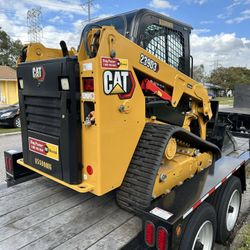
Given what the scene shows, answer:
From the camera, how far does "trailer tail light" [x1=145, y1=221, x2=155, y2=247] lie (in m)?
2.15

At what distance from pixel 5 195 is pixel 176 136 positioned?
2094 mm

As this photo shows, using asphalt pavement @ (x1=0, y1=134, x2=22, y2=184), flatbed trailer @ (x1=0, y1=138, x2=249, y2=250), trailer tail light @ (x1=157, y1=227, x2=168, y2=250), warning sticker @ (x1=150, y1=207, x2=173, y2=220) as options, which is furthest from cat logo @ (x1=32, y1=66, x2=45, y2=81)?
asphalt pavement @ (x1=0, y1=134, x2=22, y2=184)

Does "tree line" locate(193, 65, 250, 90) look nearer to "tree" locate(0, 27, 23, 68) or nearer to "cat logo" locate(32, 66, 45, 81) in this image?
"tree" locate(0, 27, 23, 68)

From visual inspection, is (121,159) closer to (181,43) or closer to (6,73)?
(181,43)

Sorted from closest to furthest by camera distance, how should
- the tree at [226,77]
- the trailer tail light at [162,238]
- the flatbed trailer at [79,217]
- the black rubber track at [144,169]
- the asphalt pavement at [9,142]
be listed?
1. the trailer tail light at [162,238]
2. the flatbed trailer at [79,217]
3. the black rubber track at [144,169]
4. the asphalt pavement at [9,142]
5. the tree at [226,77]

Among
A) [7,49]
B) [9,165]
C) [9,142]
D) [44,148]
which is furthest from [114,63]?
[7,49]

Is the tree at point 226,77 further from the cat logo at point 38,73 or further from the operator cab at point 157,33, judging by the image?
the cat logo at point 38,73

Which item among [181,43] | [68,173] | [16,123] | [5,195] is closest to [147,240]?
[68,173]

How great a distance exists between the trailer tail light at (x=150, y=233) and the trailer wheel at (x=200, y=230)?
0.32 meters

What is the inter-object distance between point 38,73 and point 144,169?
1.39 meters

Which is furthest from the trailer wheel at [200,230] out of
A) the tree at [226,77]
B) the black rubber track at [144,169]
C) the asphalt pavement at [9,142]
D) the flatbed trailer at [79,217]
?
the tree at [226,77]

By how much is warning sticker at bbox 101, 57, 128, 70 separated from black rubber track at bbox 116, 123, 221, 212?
2.43 ft

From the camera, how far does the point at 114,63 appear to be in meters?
2.38

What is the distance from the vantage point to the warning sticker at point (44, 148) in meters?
2.66
